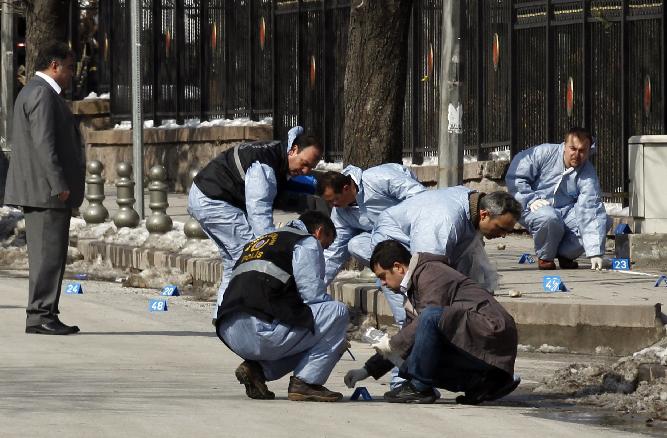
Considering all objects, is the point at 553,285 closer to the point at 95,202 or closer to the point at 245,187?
the point at 245,187

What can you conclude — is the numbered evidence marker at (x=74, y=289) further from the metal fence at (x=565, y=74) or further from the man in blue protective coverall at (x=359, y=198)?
the metal fence at (x=565, y=74)

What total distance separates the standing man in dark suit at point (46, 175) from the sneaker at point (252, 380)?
263 centimetres

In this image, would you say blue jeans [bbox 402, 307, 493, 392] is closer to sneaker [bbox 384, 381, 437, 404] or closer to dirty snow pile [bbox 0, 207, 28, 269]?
sneaker [bbox 384, 381, 437, 404]

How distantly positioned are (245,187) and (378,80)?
3.28 metres

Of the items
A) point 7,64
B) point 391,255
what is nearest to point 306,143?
point 391,255

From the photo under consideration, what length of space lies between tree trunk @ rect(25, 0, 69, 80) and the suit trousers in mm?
9190

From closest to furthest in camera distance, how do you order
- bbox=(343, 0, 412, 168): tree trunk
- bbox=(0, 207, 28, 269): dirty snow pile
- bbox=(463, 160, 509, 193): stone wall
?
bbox=(343, 0, 412, 168): tree trunk, bbox=(0, 207, 28, 269): dirty snow pile, bbox=(463, 160, 509, 193): stone wall

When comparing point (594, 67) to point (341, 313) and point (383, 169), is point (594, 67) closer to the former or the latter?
point (383, 169)

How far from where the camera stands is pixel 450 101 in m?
12.5

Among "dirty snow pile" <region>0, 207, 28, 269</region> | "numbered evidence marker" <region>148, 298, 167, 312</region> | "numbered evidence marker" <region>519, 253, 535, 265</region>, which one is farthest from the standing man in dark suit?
"dirty snow pile" <region>0, 207, 28, 269</region>

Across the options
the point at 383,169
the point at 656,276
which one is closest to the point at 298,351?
the point at 383,169

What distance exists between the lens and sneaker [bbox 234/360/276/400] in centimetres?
877

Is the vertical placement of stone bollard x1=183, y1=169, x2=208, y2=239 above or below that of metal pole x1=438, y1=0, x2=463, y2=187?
below

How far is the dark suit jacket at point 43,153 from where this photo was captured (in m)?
11.0
